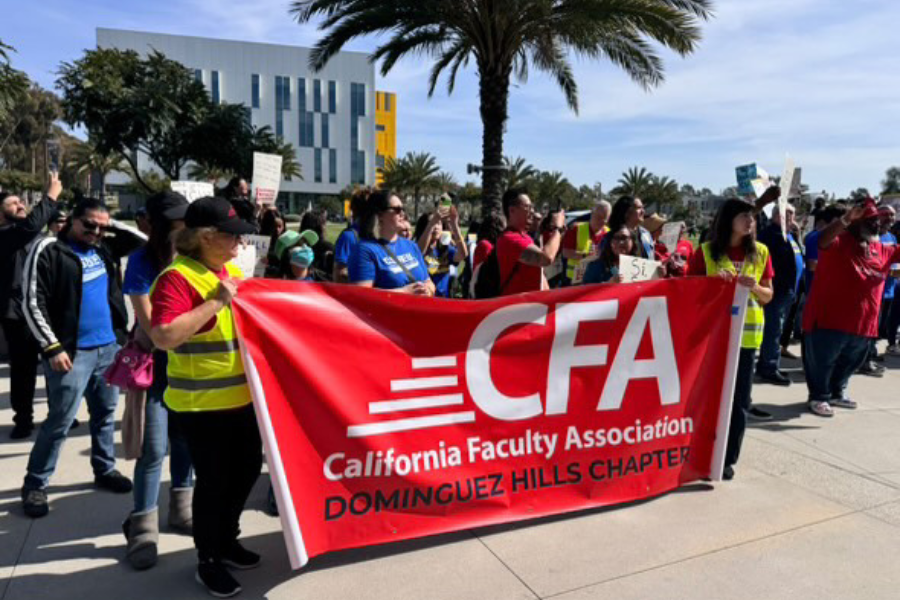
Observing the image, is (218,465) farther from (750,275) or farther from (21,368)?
(750,275)

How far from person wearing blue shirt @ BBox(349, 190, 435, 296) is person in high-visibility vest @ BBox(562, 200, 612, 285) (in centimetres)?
294

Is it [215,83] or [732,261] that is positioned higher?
[215,83]

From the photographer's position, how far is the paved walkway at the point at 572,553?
114 inches

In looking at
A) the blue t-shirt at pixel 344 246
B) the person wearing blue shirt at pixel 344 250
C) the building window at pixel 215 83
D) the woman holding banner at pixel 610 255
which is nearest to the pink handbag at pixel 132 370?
the person wearing blue shirt at pixel 344 250

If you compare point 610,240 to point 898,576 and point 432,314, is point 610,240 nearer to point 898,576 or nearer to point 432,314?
point 432,314

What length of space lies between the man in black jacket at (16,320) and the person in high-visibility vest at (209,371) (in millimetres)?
2976

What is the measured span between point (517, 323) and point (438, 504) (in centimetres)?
104

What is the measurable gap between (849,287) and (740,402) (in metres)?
2.41

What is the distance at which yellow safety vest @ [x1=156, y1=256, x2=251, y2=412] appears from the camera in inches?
106

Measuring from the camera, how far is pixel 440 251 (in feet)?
25.2

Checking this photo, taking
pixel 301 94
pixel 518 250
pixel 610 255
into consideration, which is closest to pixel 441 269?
pixel 610 255

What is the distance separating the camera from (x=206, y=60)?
252 feet

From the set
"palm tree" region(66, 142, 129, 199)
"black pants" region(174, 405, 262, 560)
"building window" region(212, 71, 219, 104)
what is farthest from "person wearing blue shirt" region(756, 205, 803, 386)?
"building window" region(212, 71, 219, 104)

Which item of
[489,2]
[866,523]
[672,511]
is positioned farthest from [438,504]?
[489,2]
